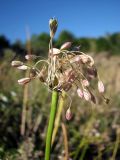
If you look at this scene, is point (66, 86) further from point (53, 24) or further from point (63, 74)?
point (53, 24)

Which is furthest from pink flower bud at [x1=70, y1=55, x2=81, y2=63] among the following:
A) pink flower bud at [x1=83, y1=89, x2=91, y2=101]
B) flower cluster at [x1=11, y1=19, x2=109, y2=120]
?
pink flower bud at [x1=83, y1=89, x2=91, y2=101]

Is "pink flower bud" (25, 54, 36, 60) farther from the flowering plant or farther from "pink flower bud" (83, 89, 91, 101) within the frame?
"pink flower bud" (83, 89, 91, 101)

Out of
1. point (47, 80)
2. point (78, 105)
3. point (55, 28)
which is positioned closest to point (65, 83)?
point (47, 80)

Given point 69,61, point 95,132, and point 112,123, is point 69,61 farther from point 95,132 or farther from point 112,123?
point 112,123

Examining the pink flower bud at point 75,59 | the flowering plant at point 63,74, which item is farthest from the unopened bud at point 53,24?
the pink flower bud at point 75,59

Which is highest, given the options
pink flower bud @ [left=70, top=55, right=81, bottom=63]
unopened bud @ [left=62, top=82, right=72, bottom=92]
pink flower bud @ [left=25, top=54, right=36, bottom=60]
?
pink flower bud @ [left=25, top=54, right=36, bottom=60]

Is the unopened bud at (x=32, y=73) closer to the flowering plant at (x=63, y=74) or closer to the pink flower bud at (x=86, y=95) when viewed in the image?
the flowering plant at (x=63, y=74)

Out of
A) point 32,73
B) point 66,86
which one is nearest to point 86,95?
point 66,86

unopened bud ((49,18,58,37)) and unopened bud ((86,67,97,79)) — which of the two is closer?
unopened bud ((49,18,58,37))
